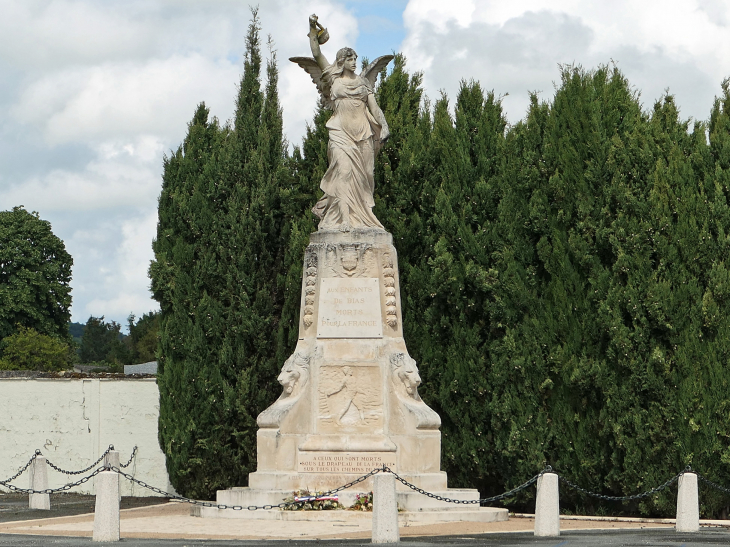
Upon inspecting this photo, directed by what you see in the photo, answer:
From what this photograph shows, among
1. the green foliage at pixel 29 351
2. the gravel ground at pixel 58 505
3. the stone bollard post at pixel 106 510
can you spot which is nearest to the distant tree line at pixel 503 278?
the gravel ground at pixel 58 505

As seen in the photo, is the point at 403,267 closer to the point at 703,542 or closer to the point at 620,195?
the point at 620,195

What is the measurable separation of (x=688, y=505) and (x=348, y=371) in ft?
16.7

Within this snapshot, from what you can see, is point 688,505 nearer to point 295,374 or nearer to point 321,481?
point 321,481

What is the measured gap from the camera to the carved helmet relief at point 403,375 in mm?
16531

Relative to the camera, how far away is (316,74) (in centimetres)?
1841

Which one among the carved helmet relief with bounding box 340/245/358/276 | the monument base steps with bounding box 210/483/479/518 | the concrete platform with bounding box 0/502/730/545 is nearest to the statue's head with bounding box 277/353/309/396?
the carved helmet relief with bounding box 340/245/358/276

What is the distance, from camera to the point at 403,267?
19.4 m

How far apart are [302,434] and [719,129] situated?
26.6 ft

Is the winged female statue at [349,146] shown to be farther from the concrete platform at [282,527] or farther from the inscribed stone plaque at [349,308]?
the concrete platform at [282,527]

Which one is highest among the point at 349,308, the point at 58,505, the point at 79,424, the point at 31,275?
the point at 31,275

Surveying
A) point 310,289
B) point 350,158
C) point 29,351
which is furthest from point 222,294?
point 29,351

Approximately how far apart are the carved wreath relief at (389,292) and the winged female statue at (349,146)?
0.68 m

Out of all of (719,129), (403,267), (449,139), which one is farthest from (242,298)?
(719,129)

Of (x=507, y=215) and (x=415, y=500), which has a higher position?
(x=507, y=215)
